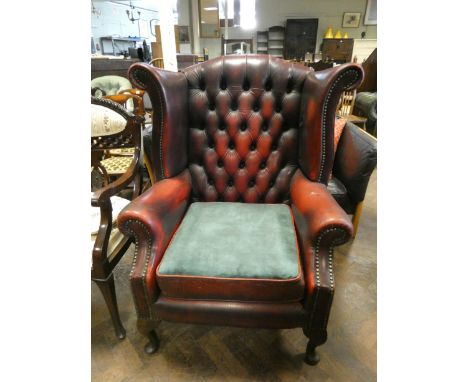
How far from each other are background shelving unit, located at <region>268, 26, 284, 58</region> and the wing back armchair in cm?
630

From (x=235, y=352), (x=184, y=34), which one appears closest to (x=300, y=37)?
(x=184, y=34)

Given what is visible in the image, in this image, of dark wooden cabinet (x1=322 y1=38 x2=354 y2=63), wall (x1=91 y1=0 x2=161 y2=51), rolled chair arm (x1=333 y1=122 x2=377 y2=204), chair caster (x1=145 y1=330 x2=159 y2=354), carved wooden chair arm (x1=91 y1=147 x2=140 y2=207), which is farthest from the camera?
wall (x1=91 y1=0 x2=161 y2=51)

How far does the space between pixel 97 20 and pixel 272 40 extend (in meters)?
4.60

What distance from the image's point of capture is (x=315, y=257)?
37.0 inches

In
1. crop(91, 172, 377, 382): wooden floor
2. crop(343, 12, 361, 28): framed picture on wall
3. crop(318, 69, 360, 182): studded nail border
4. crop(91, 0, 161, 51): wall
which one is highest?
crop(91, 0, 161, 51): wall

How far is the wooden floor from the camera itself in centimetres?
109

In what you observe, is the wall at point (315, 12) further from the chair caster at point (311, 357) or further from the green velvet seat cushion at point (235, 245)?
the chair caster at point (311, 357)

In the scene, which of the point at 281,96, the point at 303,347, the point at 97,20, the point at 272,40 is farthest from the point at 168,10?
the point at 97,20

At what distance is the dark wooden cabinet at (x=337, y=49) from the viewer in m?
6.20

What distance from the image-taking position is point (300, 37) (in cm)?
649

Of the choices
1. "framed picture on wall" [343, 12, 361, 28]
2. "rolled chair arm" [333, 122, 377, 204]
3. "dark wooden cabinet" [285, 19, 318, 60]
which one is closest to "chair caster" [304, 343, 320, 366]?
"rolled chair arm" [333, 122, 377, 204]

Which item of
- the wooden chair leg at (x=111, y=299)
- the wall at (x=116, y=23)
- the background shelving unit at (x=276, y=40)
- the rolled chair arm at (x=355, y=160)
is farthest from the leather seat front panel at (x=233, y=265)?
the wall at (x=116, y=23)

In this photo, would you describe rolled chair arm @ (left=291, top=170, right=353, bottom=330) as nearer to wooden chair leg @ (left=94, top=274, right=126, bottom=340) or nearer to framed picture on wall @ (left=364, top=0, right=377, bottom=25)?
wooden chair leg @ (left=94, top=274, right=126, bottom=340)
